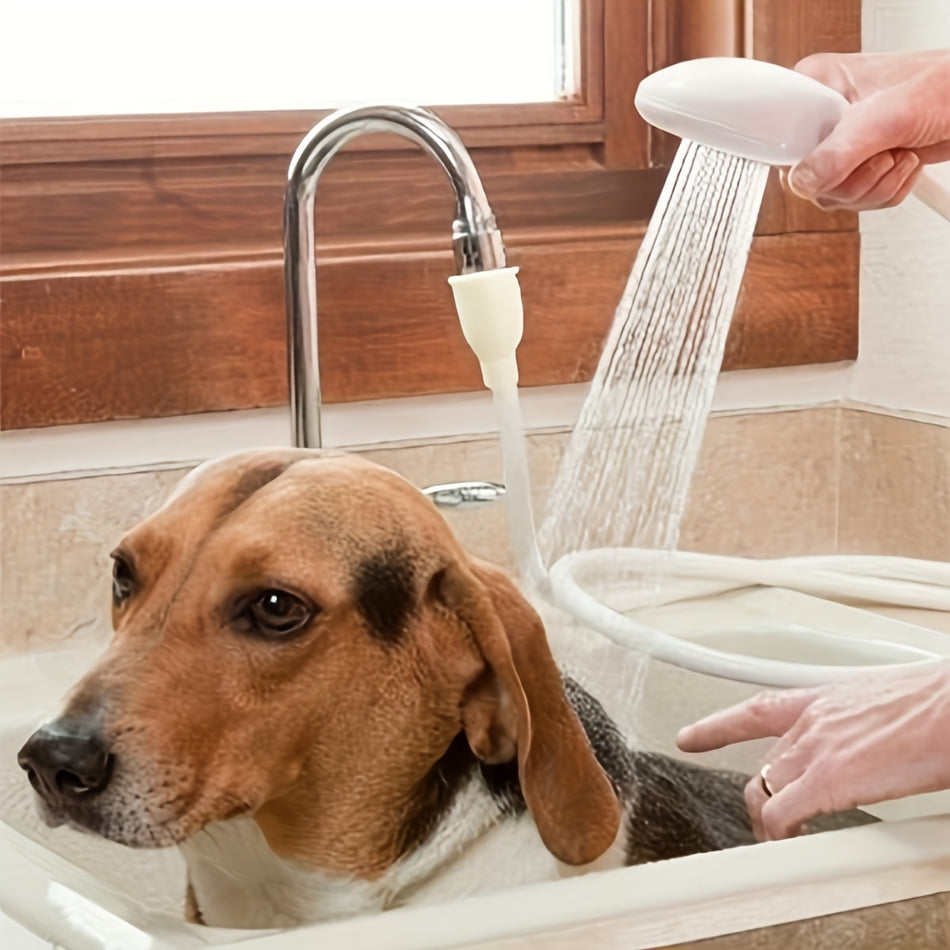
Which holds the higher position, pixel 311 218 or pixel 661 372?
pixel 311 218

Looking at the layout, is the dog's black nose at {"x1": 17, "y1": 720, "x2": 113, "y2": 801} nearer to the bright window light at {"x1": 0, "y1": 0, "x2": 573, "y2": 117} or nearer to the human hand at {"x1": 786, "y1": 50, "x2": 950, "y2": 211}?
the human hand at {"x1": 786, "y1": 50, "x2": 950, "y2": 211}

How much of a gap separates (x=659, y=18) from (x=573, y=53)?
9 centimetres

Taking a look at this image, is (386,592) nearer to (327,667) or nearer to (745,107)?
(327,667)

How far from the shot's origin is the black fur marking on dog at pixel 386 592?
30.1 inches

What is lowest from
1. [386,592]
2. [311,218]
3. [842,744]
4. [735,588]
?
[735,588]

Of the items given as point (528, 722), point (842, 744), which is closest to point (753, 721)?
point (842, 744)

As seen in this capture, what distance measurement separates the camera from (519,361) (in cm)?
136

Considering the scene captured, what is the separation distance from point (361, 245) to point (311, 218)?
25cm

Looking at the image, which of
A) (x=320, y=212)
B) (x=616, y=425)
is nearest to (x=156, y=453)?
(x=320, y=212)

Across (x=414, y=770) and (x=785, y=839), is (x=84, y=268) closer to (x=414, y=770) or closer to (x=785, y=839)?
(x=414, y=770)

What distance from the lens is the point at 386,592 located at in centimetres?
77

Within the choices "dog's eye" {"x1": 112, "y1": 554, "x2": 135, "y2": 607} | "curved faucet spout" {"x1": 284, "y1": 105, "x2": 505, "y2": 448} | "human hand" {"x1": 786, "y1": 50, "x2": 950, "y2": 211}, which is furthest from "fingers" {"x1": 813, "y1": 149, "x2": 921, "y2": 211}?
"dog's eye" {"x1": 112, "y1": 554, "x2": 135, "y2": 607}

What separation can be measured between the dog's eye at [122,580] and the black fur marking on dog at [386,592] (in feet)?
0.36

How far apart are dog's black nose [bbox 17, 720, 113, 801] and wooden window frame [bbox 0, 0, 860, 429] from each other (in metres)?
0.57
